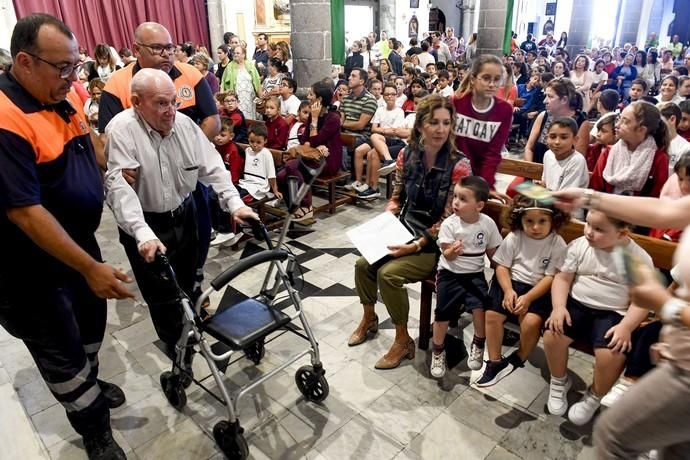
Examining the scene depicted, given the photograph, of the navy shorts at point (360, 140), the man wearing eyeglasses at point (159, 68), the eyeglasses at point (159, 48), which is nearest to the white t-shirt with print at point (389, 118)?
the navy shorts at point (360, 140)

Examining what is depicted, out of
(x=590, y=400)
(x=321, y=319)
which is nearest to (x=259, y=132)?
(x=321, y=319)

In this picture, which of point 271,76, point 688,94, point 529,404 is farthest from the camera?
point 271,76

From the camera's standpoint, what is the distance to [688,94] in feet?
21.4

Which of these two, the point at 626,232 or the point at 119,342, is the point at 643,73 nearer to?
the point at 626,232

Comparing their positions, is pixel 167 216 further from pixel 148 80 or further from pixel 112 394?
pixel 112 394

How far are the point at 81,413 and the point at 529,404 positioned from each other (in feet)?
7.43

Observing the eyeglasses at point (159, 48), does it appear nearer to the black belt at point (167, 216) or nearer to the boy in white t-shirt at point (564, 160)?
the black belt at point (167, 216)

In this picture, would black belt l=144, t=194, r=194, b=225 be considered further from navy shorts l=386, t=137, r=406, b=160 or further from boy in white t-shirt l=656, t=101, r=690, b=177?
navy shorts l=386, t=137, r=406, b=160

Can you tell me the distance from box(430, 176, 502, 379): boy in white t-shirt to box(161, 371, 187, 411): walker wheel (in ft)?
4.67

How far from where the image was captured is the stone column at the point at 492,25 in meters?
11.3

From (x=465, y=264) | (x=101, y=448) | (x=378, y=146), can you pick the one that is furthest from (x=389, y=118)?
(x=101, y=448)

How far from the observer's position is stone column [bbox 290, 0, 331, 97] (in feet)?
23.6

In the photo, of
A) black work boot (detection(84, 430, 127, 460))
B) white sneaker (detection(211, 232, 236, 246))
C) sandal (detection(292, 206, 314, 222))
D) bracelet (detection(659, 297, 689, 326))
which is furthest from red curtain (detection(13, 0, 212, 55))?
bracelet (detection(659, 297, 689, 326))

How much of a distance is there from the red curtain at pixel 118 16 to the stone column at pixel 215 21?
21cm
